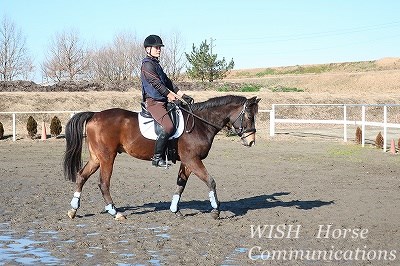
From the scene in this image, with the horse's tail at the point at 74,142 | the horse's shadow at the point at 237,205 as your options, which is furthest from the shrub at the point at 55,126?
the horse's tail at the point at 74,142

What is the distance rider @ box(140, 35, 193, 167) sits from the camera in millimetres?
10125

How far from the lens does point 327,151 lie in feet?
74.2

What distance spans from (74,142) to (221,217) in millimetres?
2827

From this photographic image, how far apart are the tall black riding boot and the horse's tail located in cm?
141

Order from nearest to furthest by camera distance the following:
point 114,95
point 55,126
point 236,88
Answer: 1. point 55,126
2. point 114,95
3. point 236,88

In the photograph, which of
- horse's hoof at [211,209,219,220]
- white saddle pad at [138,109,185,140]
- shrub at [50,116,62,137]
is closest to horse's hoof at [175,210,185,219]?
horse's hoof at [211,209,219,220]

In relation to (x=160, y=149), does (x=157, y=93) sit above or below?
above

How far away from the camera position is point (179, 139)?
1043 centimetres

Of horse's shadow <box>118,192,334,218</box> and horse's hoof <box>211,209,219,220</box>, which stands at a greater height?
horse's hoof <box>211,209,219,220</box>

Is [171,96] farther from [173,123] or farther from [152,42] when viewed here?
[152,42]

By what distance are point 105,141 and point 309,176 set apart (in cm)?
663

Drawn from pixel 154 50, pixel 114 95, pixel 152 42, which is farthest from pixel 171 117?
pixel 114 95

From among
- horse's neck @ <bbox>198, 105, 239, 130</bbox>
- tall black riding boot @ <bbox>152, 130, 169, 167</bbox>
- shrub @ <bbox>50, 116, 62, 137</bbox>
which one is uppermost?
horse's neck @ <bbox>198, 105, 239, 130</bbox>

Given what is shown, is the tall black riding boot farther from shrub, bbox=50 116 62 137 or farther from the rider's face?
shrub, bbox=50 116 62 137
